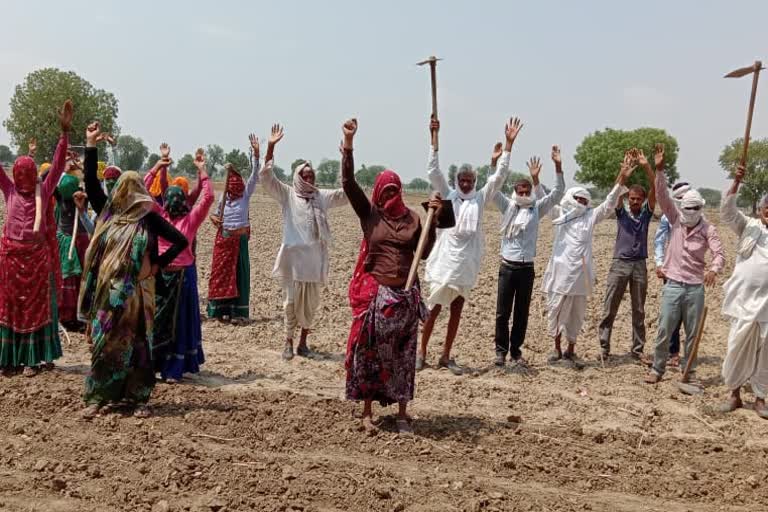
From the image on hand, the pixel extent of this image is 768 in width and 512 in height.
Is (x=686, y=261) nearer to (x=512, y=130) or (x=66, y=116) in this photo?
(x=512, y=130)

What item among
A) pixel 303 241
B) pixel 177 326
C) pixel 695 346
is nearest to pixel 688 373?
pixel 695 346

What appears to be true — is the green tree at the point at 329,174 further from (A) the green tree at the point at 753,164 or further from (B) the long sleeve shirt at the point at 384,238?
(B) the long sleeve shirt at the point at 384,238

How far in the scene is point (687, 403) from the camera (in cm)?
678

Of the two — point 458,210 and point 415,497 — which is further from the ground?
point 458,210

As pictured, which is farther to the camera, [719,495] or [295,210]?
[295,210]

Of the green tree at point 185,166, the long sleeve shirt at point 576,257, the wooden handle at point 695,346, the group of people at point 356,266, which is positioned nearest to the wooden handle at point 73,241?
the group of people at point 356,266

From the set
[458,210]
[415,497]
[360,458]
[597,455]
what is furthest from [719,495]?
[458,210]

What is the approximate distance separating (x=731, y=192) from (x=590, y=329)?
3661 mm

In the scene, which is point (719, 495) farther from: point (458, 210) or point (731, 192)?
point (458, 210)

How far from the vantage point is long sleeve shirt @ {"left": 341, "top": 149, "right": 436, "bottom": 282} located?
17.2ft

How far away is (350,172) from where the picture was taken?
5.21m

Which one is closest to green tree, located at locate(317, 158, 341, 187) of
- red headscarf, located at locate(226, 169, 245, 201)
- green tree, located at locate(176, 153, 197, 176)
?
green tree, located at locate(176, 153, 197, 176)

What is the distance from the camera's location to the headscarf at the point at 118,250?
5.34 meters

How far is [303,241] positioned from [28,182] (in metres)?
2.63
